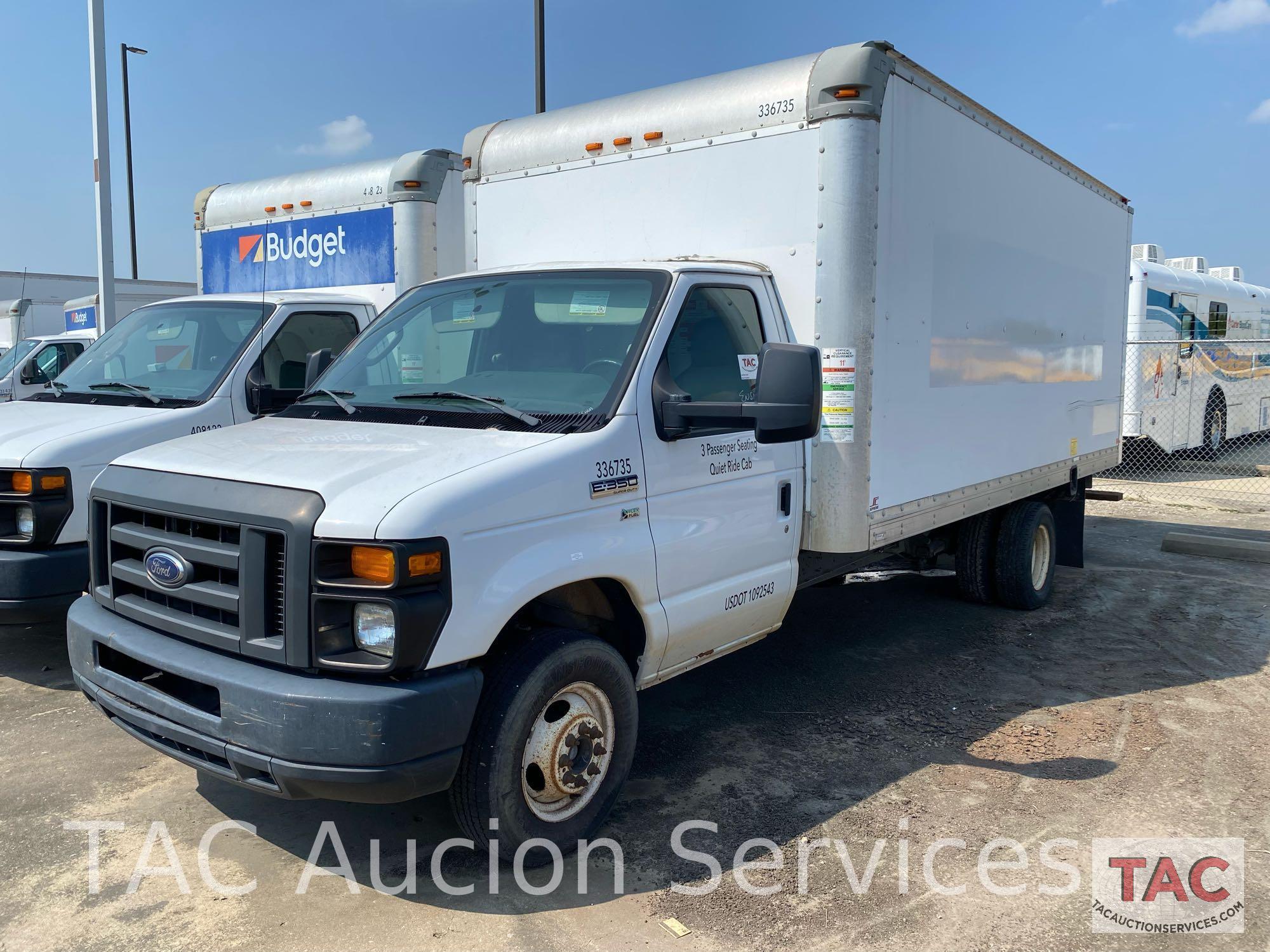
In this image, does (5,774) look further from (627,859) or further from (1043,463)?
A: (1043,463)

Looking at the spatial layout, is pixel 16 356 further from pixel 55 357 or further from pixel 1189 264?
pixel 1189 264

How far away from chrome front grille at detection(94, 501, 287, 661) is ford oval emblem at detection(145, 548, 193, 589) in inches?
0.5

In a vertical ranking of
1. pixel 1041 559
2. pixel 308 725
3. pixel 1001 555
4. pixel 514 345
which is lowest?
pixel 1041 559

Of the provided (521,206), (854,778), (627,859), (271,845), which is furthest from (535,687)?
(521,206)

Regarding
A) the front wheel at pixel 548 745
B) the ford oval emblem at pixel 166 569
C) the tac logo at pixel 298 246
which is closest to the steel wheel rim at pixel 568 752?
the front wheel at pixel 548 745

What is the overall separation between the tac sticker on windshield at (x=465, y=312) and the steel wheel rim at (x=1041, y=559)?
5146 mm

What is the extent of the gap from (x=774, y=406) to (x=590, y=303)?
1.06 meters

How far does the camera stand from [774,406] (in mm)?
3775

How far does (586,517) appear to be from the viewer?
3.71 meters

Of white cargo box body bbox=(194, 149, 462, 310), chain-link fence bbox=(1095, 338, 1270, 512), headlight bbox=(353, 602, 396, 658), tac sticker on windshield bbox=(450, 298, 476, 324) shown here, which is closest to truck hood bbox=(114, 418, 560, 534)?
headlight bbox=(353, 602, 396, 658)

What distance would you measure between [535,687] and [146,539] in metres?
1.52

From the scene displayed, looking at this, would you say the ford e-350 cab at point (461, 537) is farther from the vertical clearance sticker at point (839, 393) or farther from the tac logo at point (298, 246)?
the tac logo at point (298, 246)

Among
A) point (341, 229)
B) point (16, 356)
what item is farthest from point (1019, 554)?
point (16, 356)

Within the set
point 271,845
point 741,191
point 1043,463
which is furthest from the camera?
point 1043,463
